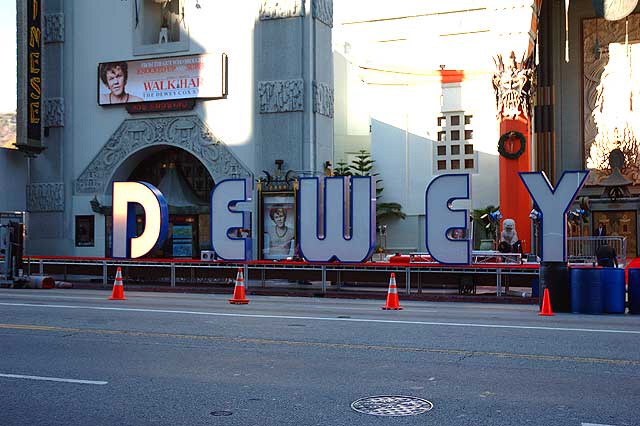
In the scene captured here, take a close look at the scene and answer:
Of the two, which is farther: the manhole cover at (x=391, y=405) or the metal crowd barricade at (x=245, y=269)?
the metal crowd barricade at (x=245, y=269)

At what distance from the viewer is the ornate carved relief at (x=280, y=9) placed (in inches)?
1150

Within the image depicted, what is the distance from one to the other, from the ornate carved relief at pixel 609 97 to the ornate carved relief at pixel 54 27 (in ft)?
101

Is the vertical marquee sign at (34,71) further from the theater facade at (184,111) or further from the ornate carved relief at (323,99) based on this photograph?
the ornate carved relief at (323,99)

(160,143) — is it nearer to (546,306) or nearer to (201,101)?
(201,101)

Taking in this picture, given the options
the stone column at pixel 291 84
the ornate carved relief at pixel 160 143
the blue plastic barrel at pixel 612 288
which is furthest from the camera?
the ornate carved relief at pixel 160 143

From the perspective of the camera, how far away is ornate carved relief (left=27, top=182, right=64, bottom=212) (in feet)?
108

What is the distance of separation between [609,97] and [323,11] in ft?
82.8

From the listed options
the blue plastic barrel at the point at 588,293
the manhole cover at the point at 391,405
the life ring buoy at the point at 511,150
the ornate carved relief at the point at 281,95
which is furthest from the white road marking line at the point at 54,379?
the life ring buoy at the point at 511,150

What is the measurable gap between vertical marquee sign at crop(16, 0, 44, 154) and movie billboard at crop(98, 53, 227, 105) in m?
2.37

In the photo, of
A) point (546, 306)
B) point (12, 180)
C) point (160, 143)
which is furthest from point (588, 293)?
point (12, 180)

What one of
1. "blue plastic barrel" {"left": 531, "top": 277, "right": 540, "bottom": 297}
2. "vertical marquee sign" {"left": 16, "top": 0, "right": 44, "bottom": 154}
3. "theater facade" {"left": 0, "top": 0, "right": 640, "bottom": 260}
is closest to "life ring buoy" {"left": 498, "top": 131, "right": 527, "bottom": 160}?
"theater facade" {"left": 0, "top": 0, "right": 640, "bottom": 260}

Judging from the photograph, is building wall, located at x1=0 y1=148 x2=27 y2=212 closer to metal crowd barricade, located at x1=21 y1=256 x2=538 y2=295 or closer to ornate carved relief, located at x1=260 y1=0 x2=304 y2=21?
metal crowd barricade, located at x1=21 y1=256 x2=538 y2=295

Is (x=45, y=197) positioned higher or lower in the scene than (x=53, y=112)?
lower

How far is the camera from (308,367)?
970cm
